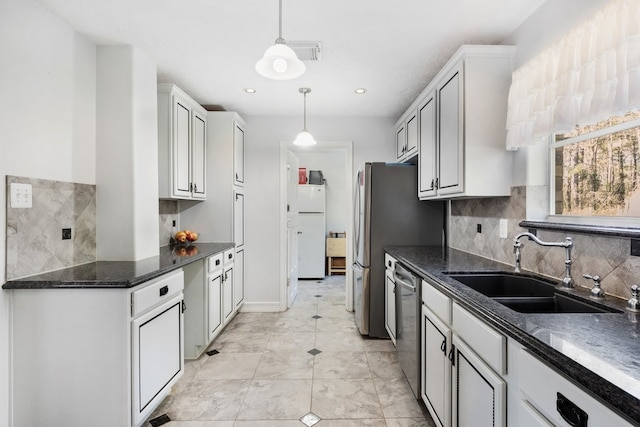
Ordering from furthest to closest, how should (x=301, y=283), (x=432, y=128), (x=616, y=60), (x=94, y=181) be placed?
(x=301, y=283)
(x=432, y=128)
(x=94, y=181)
(x=616, y=60)

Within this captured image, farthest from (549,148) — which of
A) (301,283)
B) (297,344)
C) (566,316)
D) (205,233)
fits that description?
(301,283)

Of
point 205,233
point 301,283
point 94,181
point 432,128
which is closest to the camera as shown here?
point 94,181

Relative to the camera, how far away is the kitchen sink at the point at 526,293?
1.35 m

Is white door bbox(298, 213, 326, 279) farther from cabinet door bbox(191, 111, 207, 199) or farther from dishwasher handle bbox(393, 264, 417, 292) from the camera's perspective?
dishwasher handle bbox(393, 264, 417, 292)

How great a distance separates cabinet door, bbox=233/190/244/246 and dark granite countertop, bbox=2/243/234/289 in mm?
1079

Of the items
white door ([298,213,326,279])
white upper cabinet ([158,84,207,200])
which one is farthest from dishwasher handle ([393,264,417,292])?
white door ([298,213,326,279])

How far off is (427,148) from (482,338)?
1799 mm

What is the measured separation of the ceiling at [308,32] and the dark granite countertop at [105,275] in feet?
4.99

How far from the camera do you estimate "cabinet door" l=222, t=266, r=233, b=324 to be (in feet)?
10.2

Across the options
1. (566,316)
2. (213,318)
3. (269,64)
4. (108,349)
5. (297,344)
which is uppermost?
(269,64)

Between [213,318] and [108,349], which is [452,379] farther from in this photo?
[213,318]

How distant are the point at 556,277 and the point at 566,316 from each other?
2.19 ft

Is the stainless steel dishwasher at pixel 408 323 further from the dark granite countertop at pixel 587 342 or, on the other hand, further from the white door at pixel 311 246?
the white door at pixel 311 246

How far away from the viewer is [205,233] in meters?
3.38
